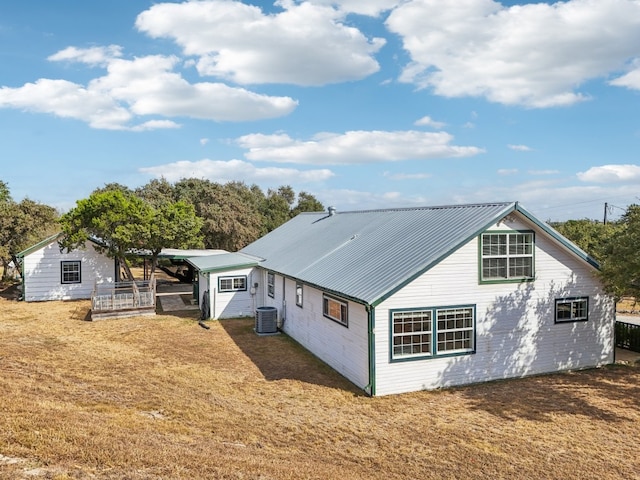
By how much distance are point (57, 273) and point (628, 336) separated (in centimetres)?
2971

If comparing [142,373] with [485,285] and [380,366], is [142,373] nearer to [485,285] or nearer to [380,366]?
[380,366]

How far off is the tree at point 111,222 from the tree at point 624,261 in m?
21.4

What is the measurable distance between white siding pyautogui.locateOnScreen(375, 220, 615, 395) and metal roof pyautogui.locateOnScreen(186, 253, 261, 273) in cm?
1192

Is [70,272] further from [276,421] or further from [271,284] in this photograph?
[276,421]

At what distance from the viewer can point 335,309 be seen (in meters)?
15.0

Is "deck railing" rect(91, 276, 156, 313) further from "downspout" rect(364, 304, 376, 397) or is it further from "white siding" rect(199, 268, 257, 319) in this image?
"downspout" rect(364, 304, 376, 397)

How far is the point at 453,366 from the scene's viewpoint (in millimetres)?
13555

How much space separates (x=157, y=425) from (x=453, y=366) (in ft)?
27.1

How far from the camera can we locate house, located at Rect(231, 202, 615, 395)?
42.5ft

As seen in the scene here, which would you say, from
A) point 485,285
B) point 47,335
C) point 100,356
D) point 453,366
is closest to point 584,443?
point 453,366

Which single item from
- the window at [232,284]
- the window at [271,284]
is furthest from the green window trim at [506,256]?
the window at [232,284]

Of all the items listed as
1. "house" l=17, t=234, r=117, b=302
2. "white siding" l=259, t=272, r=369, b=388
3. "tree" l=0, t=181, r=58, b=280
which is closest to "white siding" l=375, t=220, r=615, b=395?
"white siding" l=259, t=272, r=369, b=388

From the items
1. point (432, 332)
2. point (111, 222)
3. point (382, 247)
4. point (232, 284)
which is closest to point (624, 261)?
point (432, 332)

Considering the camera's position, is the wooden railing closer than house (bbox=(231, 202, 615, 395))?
No
